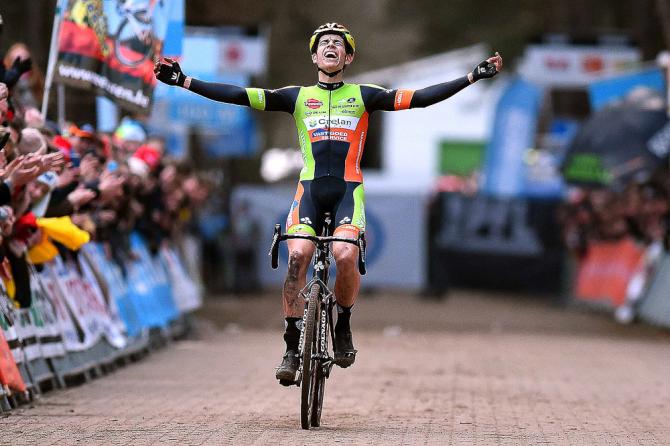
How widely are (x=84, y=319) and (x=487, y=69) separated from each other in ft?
18.3

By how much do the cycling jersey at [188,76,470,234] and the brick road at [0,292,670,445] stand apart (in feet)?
4.69

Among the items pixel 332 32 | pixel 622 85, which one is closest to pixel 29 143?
pixel 332 32

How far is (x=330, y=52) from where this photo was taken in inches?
427

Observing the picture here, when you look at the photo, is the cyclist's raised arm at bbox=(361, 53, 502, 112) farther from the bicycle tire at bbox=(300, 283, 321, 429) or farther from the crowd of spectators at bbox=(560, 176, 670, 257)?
the crowd of spectators at bbox=(560, 176, 670, 257)

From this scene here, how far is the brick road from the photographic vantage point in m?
9.98

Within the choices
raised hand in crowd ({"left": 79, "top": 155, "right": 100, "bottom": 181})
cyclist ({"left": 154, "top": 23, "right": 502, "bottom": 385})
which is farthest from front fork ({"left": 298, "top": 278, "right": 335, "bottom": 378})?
raised hand in crowd ({"left": 79, "top": 155, "right": 100, "bottom": 181})

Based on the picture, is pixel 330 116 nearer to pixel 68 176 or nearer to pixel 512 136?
pixel 68 176

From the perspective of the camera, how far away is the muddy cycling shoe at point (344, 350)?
1077 cm

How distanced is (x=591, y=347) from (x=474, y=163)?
118ft

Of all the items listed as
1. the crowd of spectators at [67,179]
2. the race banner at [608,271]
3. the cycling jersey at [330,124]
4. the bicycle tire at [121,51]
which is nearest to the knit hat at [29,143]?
the crowd of spectators at [67,179]

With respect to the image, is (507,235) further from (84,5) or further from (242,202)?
(84,5)

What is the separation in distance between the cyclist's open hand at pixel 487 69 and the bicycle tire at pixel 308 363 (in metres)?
1.80

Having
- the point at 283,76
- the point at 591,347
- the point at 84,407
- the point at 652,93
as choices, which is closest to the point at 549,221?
the point at 652,93

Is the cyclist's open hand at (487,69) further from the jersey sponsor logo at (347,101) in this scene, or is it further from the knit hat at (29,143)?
the knit hat at (29,143)
